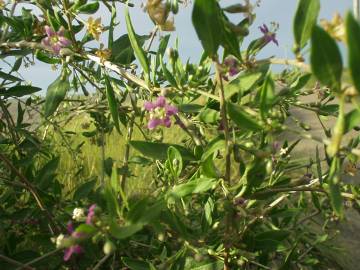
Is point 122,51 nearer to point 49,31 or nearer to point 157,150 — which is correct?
point 49,31

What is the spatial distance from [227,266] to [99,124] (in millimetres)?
789

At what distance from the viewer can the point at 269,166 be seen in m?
0.65

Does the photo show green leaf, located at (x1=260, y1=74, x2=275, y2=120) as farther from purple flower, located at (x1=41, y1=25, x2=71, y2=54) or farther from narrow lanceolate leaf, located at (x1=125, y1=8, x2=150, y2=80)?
purple flower, located at (x1=41, y1=25, x2=71, y2=54)

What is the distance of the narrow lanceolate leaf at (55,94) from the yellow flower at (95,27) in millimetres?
126

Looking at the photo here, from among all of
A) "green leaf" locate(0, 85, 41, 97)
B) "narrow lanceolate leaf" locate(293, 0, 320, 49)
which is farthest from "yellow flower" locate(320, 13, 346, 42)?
"green leaf" locate(0, 85, 41, 97)

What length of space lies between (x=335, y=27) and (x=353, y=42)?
0.38 feet

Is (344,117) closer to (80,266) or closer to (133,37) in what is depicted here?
A: (133,37)

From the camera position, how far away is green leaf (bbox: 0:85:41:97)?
1.32 m

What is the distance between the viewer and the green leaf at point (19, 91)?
4.32 ft

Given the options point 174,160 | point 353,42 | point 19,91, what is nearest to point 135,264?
point 174,160

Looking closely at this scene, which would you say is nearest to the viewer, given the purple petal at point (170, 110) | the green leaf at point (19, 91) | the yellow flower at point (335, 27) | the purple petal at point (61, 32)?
the yellow flower at point (335, 27)

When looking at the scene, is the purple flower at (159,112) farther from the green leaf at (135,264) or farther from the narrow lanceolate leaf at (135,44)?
the green leaf at (135,264)

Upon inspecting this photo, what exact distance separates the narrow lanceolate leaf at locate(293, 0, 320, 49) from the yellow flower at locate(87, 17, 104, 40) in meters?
0.57

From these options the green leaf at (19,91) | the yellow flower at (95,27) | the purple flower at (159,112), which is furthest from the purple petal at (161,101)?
the green leaf at (19,91)
